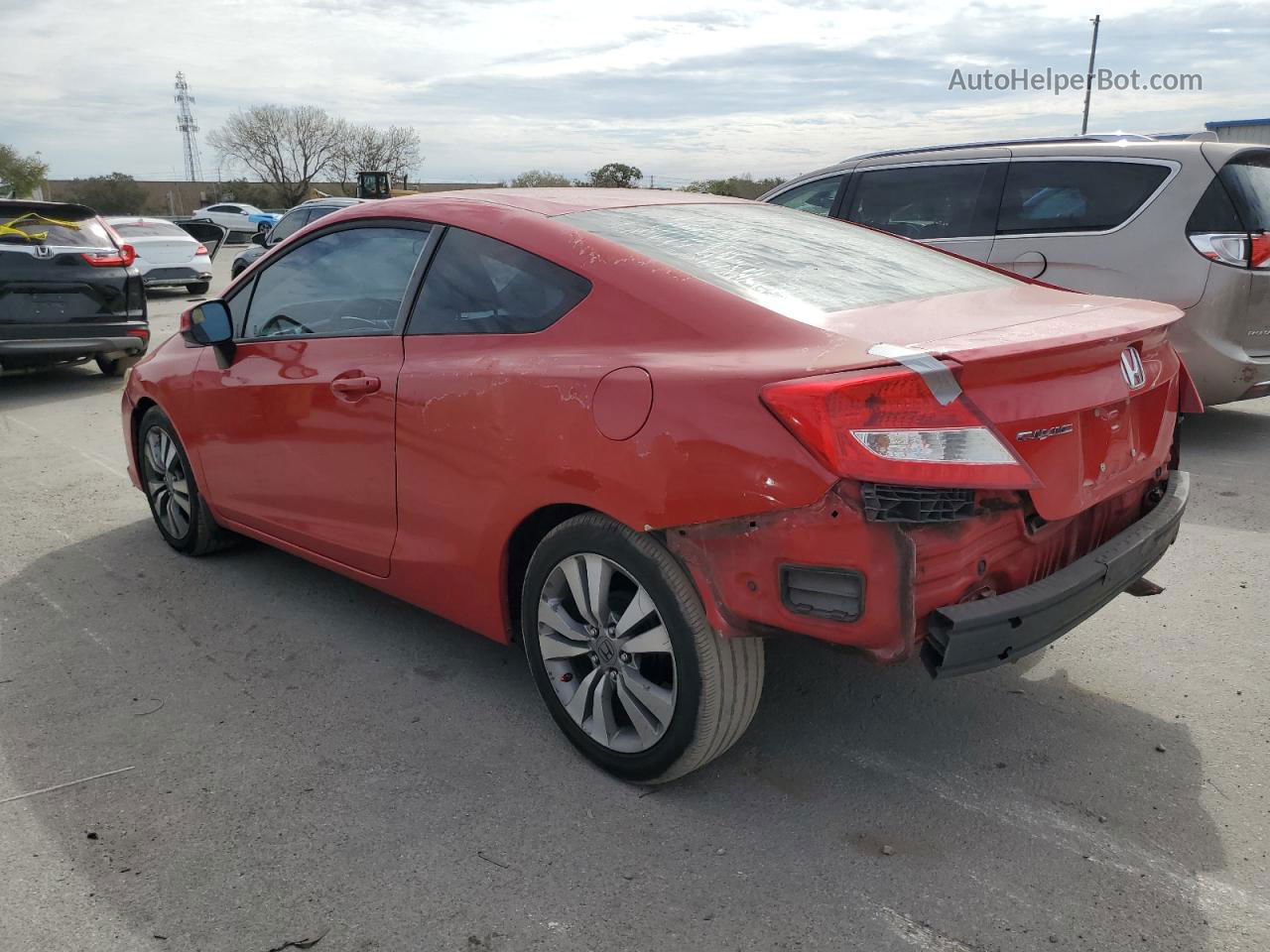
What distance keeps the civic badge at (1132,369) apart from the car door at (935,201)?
14.1 feet

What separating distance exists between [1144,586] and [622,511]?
1707 mm

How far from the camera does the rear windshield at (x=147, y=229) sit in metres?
17.3

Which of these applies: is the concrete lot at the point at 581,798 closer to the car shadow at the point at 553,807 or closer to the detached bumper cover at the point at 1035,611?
the car shadow at the point at 553,807

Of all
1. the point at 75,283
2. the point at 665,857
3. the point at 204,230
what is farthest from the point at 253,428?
the point at 204,230

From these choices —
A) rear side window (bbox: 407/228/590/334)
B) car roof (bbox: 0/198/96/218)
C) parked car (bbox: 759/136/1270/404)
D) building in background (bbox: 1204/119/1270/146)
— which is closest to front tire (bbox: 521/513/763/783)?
rear side window (bbox: 407/228/590/334)

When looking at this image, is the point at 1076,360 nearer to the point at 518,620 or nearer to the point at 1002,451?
the point at 1002,451

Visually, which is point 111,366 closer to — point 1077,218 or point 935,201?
point 935,201

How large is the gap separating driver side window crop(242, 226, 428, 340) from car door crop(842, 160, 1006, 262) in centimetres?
460

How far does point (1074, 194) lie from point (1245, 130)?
99.7 ft

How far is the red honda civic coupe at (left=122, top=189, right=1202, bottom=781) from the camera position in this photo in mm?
2256

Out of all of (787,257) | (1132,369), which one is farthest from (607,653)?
(1132,369)

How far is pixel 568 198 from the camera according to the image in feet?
11.3

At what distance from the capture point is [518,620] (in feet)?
10.4

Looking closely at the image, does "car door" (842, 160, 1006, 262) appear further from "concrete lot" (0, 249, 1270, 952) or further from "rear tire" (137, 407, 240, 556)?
"rear tire" (137, 407, 240, 556)
